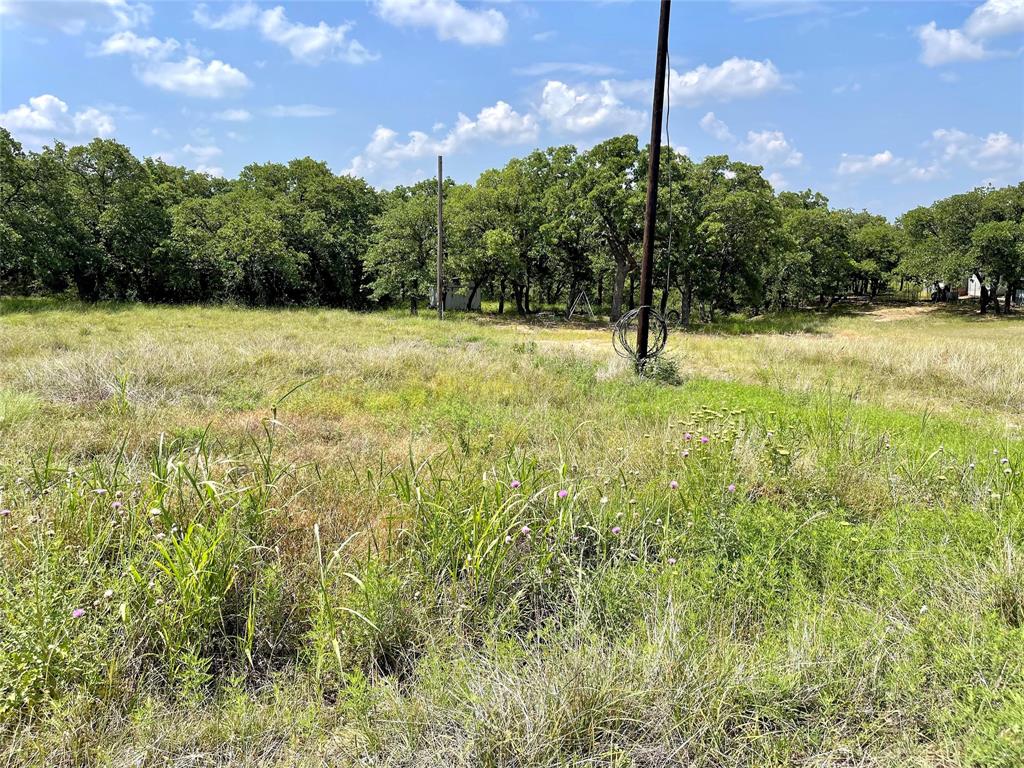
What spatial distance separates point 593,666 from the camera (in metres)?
2.08

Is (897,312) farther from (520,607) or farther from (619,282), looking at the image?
(520,607)

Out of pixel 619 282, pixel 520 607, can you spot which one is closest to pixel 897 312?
pixel 619 282

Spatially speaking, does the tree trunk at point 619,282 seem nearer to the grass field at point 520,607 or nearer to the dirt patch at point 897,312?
the dirt patch at point 897,312

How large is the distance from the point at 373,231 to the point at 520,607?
34.2 meters

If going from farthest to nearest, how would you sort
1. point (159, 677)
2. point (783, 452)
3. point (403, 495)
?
point (783, 452)
point (403, 495)
point (159, 677)

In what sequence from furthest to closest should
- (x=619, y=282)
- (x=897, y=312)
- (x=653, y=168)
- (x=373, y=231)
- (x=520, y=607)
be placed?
(x=897, y=312), (x=373, y=231), (x=619, y=282), (x=653, y=168), (x=520, y=607)

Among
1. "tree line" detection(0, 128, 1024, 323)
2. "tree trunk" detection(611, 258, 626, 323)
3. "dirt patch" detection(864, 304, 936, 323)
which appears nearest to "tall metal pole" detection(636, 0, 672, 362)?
"tree line" detection(0, 128, 1024, 323)

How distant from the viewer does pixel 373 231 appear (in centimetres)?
3403

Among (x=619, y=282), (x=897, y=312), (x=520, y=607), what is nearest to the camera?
(x=520, y=607)

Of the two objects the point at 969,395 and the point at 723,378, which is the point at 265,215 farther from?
the point at 969,395

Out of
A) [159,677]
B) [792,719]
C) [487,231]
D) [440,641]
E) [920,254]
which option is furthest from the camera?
[920,254]

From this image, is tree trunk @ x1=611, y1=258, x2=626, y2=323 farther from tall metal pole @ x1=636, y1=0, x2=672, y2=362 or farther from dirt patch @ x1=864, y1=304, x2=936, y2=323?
dirt patch @ x1=864, y1=304, x2=936, y2=323

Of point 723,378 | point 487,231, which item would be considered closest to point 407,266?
point 487,231

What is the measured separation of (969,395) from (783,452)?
761 centimetres
